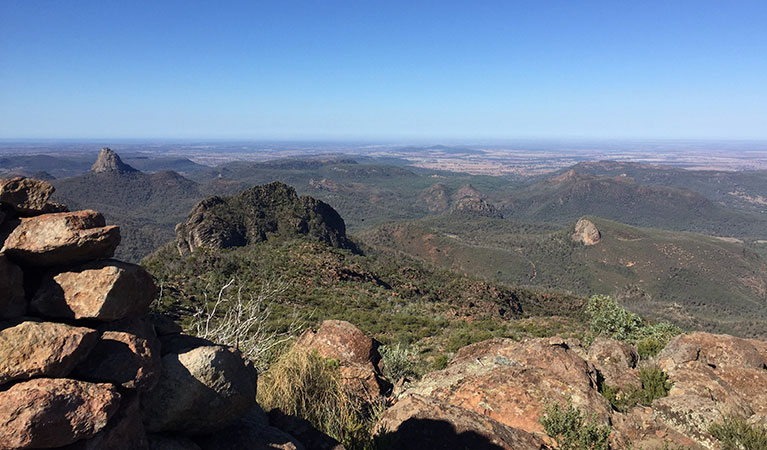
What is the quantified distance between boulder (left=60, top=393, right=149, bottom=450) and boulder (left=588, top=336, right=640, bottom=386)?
13.9 meters

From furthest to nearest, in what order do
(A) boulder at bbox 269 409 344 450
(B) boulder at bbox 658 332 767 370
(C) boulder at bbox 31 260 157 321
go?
(B) boulder at bbox 658 332 767 370, (A) boulder at bbox 269 409 344 450, (C) boulder at bbox 31 260 157 321

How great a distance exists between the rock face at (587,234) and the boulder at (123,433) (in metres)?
162

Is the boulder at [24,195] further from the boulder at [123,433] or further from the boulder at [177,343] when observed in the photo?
the boulder at [123,433]

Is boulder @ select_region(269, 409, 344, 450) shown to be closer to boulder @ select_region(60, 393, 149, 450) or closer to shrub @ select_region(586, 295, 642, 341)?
boulder @ select_region(60, 393, 149, 450)

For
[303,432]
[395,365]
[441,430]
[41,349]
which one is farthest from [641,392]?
[41,349]

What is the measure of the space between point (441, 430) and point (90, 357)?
578 centimetres

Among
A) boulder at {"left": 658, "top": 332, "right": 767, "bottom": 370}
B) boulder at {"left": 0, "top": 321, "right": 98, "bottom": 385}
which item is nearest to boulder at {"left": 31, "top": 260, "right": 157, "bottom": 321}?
boulder at {"left": 0, "top": 321, "right": 98, "bottom": 385}

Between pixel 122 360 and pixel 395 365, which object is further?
pixel 395 365

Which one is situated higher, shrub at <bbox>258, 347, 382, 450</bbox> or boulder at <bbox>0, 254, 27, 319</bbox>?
boulder at <bbox>0, 254, 27, 319</bbox>

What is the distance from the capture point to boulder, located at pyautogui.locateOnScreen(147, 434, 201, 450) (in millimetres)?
4527

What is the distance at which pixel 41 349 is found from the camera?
12.3 feet

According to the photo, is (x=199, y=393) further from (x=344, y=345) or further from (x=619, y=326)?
(x=619, y=326)

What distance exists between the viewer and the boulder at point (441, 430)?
22.6 feet

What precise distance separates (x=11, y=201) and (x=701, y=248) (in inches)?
7013
